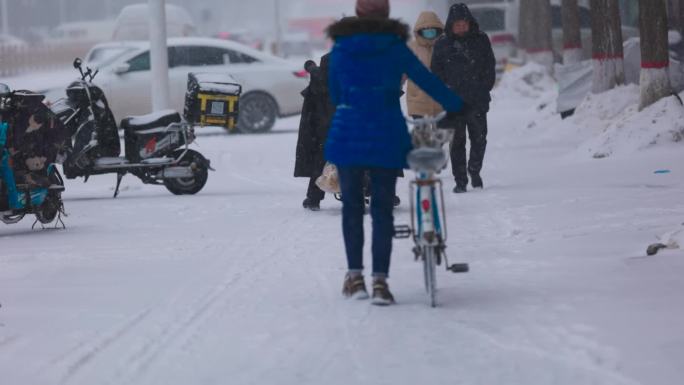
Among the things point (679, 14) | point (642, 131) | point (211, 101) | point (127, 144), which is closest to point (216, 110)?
point (211, 101)

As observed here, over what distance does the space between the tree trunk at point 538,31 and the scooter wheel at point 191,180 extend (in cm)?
1989

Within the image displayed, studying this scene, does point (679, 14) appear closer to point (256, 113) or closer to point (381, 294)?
point (256, 113)

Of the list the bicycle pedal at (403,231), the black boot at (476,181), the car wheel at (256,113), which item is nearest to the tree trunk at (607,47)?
the car wheel at (256,113)

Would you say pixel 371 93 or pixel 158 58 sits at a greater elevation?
pixel 158 58

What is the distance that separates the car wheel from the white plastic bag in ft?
39.4

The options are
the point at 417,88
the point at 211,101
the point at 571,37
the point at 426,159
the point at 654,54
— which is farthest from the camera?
the point at 571,37

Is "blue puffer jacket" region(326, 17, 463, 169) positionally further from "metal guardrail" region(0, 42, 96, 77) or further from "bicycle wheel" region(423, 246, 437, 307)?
"metal guardrail" region(0, 42, 96, 77)

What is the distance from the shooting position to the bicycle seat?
7.81 meters

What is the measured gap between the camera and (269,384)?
6.27 m

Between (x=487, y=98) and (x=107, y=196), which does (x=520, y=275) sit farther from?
(x=107, y=196)

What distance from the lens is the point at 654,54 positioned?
60.8 ft

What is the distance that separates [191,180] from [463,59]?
10.6 feet

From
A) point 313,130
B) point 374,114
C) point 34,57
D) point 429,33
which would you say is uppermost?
point 34,57

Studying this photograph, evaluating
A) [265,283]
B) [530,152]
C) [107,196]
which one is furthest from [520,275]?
[530,152]
